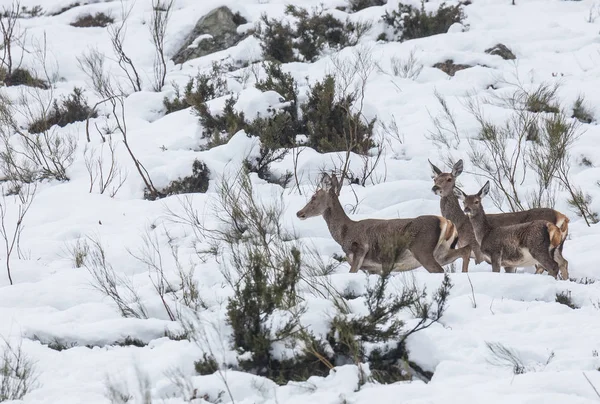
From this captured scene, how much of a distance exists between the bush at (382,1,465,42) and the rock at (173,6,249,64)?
4008mm

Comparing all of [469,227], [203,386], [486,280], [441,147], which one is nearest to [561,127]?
[469,227]

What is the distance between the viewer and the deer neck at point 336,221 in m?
8.60

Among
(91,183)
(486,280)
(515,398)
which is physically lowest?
(91,183)

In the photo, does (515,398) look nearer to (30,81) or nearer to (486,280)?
(486,280)

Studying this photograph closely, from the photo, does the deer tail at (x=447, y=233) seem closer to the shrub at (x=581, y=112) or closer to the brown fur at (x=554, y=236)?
the brown fur at (x=554, y=236)

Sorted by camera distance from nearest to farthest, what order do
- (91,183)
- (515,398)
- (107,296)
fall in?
(515,398) → (107,296) → (91,183)

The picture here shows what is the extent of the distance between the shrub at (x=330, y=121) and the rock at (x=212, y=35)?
300 inches

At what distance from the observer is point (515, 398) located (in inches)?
160

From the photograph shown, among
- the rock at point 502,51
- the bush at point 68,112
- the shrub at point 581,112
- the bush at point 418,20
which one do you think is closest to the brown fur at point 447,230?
the shrub at point 581,112

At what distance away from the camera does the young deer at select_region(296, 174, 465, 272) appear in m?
7.90

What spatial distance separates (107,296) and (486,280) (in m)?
A: 3.59

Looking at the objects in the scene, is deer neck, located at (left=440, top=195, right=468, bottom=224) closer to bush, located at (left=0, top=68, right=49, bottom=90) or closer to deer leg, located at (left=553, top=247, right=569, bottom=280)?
deer leg, located at (left=553, top=247, right=569, bottom=280)

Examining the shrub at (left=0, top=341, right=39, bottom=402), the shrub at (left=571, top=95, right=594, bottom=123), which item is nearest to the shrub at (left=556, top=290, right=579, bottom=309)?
the shrub at (left=0, top=341, right=39, bottom=402)

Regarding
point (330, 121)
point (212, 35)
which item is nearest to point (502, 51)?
point (330, 121)
